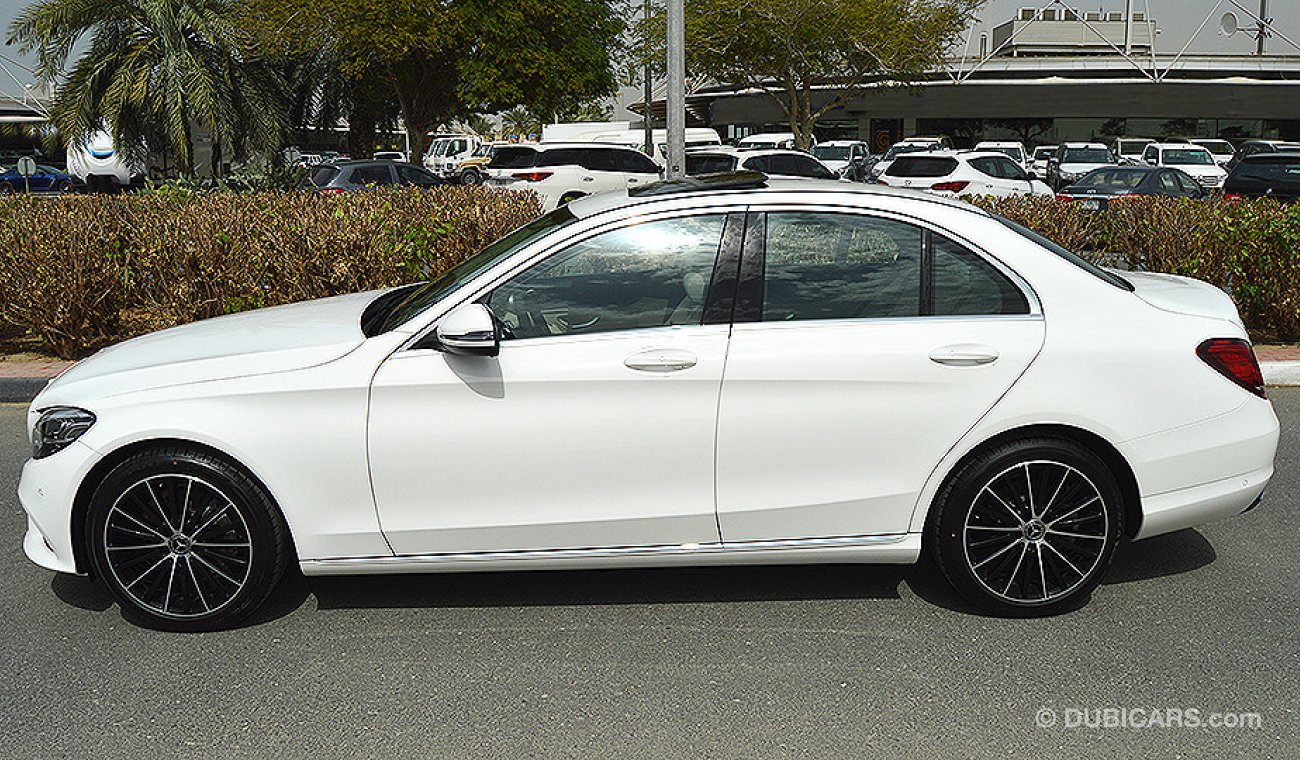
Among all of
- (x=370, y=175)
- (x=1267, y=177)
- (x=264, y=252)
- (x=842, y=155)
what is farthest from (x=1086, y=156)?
(x=264, y=252)

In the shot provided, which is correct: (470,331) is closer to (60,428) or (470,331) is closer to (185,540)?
(185,540)

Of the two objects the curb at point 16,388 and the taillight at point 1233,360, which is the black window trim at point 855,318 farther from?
the curb at point 16,388

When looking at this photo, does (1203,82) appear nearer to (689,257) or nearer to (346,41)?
(346,41)

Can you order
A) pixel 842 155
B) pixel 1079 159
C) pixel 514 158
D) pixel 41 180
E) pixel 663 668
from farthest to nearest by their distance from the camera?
pixel 842 155 < pixel 41 180 < pixel 1079 159 < pixel 514 158 < pixel 663 668

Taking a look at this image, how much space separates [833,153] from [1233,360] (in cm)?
3481

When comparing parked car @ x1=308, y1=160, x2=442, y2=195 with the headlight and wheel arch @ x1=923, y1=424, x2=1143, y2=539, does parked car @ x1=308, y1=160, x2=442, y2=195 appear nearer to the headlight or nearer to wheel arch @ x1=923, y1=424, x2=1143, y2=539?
the headlight

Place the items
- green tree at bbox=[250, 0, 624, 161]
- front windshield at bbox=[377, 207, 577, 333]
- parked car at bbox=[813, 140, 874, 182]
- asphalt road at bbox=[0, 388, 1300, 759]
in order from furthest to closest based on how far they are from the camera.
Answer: parked car at bbox=[813, 140, 874, 182] → green tree at bbox=[250, 0, 624, 161] → front windshield at bbox=[377, 207, 577, 333] → asphalt road at bbox=[0, 388, 1300, 759]

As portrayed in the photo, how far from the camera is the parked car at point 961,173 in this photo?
22.5m

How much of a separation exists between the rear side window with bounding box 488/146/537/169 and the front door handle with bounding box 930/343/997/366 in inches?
826

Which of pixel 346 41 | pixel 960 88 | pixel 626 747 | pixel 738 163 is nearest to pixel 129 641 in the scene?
pixel 626 747

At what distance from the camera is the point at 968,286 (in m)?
4.48

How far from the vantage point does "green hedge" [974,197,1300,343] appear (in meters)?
9.56

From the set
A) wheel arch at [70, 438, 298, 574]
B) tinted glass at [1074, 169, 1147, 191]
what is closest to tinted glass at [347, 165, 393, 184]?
tinted glass at [1074, 169, 1147, 191]

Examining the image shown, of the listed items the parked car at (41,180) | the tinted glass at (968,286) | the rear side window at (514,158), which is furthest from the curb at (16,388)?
the parked car at (41,180)
